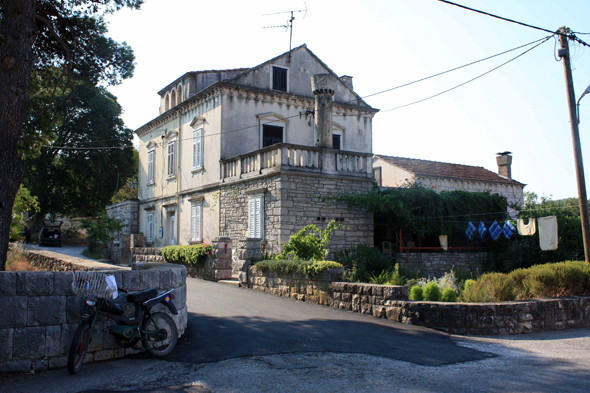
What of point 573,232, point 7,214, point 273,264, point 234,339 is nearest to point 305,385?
point 234,339

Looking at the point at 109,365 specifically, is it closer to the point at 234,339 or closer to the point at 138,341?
the point at 138,341

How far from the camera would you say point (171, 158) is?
23.9 metres

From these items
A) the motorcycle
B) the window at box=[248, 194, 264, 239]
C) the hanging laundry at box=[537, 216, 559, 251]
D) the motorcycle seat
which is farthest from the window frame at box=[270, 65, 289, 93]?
the motorcycle seat

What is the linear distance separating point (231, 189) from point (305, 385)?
13904 millimetres

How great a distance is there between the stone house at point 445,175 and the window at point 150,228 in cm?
1301

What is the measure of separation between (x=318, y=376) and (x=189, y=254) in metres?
11.4

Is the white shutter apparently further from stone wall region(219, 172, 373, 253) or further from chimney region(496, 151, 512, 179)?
chimney region(496, 151, 512, 179)

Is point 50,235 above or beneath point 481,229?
above

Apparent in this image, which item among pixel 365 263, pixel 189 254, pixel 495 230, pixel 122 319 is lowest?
pixel 122 319

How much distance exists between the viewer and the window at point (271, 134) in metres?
20.3

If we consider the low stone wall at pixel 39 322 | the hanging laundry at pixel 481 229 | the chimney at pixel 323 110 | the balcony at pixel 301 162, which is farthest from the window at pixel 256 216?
the low stone wall at pixel 39 322

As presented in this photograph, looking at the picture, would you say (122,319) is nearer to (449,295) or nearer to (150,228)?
(449,295)

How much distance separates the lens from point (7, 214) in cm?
768

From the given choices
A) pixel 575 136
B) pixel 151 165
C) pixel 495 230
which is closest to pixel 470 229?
pixel 495 230
